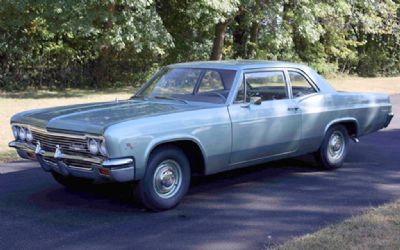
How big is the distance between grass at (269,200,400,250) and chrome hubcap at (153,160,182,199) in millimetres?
1580

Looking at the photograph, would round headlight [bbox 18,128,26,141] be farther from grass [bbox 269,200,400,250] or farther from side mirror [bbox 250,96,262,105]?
grass [bbox 269,200,400,250]

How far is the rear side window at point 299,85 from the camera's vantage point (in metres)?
7.50

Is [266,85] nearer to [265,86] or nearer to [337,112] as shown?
[265,86]

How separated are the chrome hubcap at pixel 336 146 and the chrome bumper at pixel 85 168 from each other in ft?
11.1

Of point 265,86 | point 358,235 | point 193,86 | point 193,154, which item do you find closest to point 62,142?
point 193,154

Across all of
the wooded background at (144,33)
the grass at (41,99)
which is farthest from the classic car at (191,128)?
the wooded background at (144,33)

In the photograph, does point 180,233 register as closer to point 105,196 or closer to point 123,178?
point 123,178

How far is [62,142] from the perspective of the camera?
5785 mm

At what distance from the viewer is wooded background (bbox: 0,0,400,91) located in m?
17.9

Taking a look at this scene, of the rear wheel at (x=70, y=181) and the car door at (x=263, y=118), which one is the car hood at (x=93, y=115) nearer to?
the car door at (x=263, y=118)

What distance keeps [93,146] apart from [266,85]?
2551 mm

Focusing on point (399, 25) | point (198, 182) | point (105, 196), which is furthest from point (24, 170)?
point (399, 25)

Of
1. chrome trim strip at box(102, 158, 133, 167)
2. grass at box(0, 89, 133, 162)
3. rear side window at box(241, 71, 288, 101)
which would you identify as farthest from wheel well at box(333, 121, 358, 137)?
grass at box(0, 89, 133, 162)

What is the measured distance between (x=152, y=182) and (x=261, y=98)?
73.9 inches
